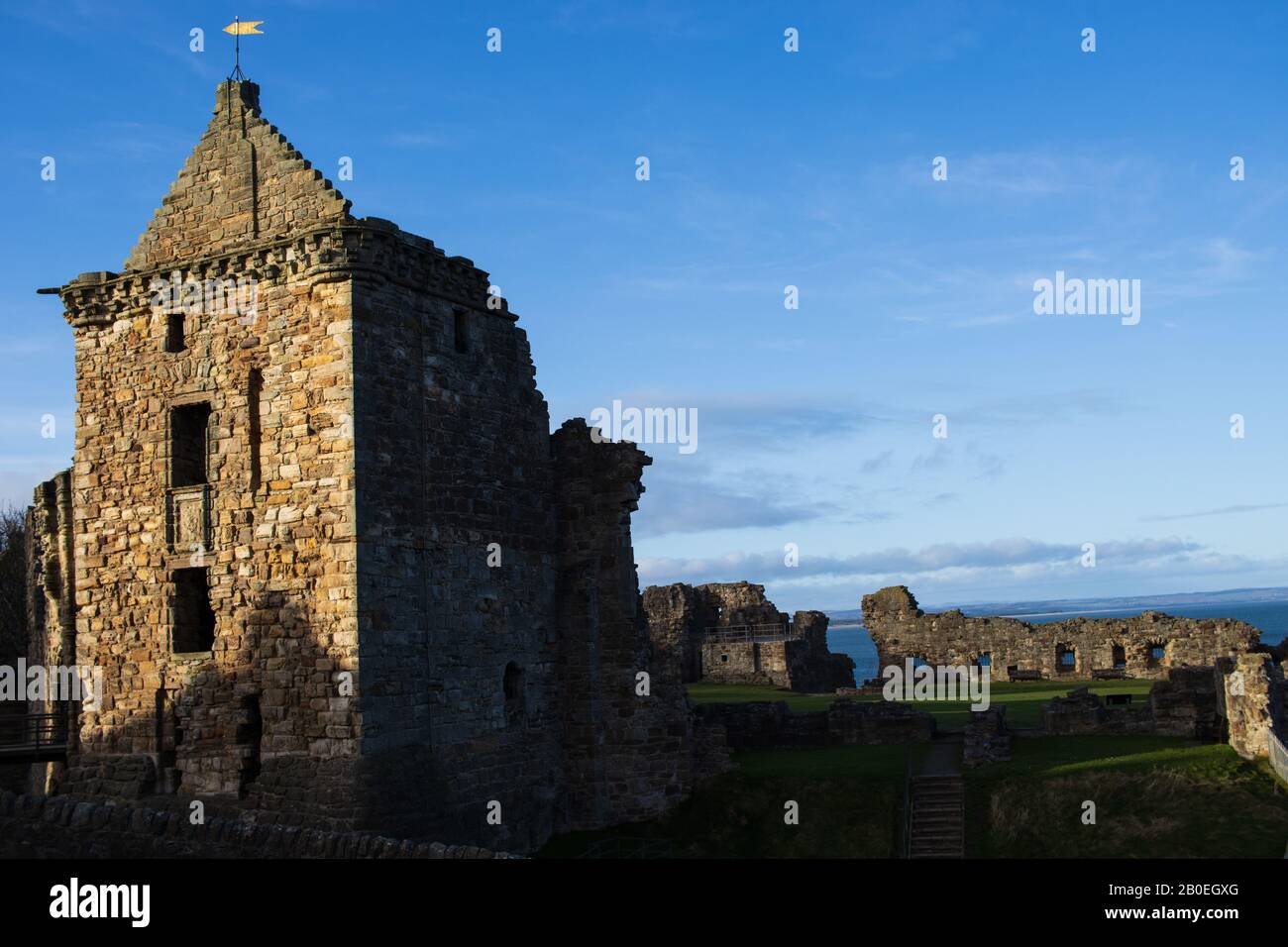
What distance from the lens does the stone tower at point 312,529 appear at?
20234 millimetres

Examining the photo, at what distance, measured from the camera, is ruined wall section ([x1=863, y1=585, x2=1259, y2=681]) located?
41.9 m

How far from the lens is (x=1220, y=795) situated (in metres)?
22.2

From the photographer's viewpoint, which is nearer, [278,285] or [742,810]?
[278,285]

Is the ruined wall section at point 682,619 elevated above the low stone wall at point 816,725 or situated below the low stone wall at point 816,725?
above

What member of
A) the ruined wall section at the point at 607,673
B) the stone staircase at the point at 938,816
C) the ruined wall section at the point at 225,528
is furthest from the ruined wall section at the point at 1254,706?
the ruined wall section at the point at 225,528

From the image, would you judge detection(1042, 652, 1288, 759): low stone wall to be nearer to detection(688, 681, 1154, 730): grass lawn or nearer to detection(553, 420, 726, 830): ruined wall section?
detection(688, 681, 1154, 730): grass lawn

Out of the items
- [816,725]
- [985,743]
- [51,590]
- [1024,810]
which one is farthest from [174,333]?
[985,743]

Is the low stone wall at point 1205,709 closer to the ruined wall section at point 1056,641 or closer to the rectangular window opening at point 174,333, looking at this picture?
the ruined wall section at point 1056,641

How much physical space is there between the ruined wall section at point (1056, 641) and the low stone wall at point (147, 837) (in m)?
29.5

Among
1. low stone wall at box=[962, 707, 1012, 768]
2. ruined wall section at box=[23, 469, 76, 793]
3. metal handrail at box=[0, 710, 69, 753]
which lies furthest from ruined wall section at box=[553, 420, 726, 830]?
metal handrail at box=[0, 710, 69, 753]
